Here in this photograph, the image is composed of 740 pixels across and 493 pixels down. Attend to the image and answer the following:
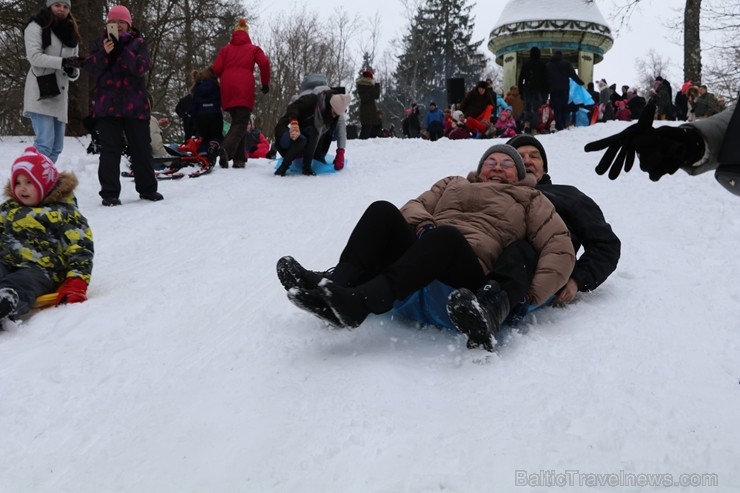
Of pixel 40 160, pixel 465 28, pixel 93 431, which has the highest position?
pixel 465 28

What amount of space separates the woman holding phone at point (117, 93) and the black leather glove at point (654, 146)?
16.0 ft

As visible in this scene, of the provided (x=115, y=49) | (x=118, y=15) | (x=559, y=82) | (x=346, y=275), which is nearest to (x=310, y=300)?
(x=346, y=275)

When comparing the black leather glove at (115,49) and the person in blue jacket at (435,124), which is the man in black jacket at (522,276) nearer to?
the black leather glove at (115,49)

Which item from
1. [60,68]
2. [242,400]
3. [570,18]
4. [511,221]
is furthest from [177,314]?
[570,18]

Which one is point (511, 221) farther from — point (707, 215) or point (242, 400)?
point (707, 215)

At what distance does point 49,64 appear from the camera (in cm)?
566

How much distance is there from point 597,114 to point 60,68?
39.5ft

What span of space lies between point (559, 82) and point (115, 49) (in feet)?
28.1

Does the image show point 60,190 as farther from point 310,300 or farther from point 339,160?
point 339,160

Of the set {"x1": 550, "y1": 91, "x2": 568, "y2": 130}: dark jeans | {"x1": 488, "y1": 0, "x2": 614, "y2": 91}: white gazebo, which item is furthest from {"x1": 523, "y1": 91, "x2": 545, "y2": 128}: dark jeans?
{"x1": 488, "y1": 0, "x2": 614, "y2": 91}: white gazebo

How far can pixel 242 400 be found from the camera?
→ 2.13 metres

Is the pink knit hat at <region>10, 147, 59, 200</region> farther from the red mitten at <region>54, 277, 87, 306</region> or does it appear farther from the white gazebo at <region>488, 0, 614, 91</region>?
the white gazebo at <region>488, 0, 614, 91</region>

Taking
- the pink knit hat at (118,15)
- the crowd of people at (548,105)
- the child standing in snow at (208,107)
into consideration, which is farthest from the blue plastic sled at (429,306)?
the crowd of people at (548,105)

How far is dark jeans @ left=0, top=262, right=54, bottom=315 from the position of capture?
294cm
